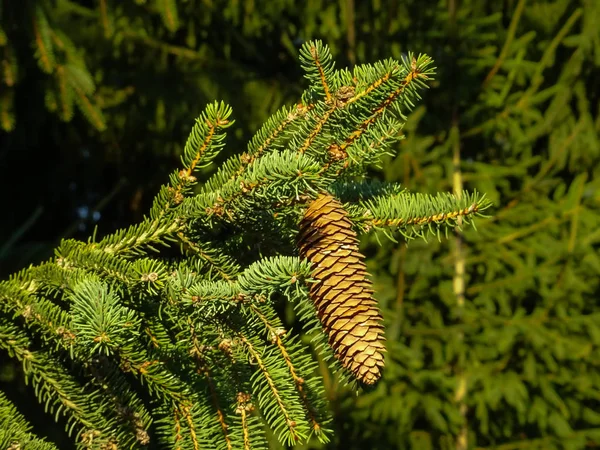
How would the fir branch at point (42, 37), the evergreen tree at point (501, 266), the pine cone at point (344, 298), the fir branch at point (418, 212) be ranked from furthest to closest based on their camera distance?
the evergreen tree at point (501, 266)
the fir branch at point (42, 37)
the fir branch at point (418, 212)
the pine cone at point (344, 298)

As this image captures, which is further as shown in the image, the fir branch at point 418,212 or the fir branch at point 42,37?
the fir branch at point 42,37

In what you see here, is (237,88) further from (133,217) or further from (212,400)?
(212,400)

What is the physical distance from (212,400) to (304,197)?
11.0 inches

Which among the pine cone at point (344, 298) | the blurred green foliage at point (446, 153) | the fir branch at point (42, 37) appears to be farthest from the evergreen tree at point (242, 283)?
the blurred green foliage at point (446, 153)

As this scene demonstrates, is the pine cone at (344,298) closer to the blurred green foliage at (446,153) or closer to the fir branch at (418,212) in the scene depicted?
the fir branch at (418,212)

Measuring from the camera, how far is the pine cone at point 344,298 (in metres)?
0.80

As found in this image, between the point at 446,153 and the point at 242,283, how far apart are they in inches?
79.5

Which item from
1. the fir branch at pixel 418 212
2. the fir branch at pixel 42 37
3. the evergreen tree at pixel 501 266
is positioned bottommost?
the fir branch at pixel 418 212

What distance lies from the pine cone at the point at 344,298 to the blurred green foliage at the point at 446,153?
1.56 meters

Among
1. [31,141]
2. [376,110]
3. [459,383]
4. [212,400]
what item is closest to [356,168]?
[376,110]

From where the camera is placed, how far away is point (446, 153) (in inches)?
106

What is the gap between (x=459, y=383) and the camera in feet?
8.28

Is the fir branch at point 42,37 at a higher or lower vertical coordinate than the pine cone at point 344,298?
higher

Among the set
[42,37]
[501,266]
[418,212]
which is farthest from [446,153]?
[418,212]
